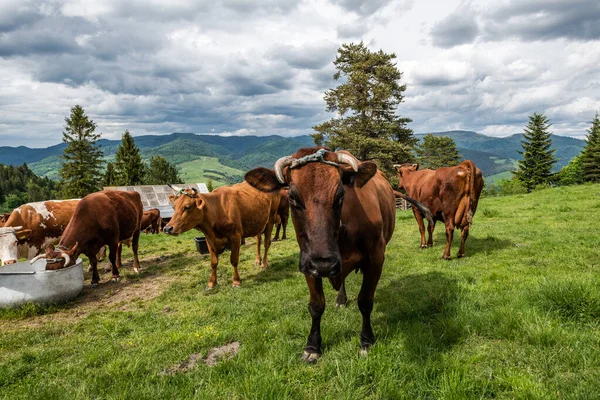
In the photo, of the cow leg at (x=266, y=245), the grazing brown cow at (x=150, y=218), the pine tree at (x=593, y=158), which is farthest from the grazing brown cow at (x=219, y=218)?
the pine tree at (x=593, y=158)

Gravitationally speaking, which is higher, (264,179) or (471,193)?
(264,179)

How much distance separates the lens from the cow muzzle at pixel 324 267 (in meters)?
2.82

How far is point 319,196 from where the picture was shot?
304cm

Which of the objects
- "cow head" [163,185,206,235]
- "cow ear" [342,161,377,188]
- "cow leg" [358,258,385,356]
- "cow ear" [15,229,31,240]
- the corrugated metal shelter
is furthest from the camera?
the corrugated metal shelter

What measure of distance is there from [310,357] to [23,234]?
8991mm

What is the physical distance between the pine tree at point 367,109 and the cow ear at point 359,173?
2833 cm

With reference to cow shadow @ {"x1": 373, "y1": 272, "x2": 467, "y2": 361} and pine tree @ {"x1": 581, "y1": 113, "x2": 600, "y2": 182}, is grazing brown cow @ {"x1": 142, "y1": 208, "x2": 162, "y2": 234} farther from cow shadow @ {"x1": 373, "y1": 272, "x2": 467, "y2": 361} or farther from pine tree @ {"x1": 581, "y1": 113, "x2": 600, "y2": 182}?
pine tree @ {"x1": 581, "y1": 113, "x2": 600, "y2": 182}

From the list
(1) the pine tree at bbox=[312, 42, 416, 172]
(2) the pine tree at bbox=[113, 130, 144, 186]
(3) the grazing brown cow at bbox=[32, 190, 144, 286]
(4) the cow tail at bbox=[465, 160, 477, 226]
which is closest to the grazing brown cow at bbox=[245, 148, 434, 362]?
(4) the cow tail at bbox=[465, 160, 477, 226]

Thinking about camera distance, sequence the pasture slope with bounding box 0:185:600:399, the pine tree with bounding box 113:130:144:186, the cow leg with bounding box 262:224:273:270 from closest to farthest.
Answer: the pasture slope with bounding box 0:185:600:399
the cow leg with bounding box 262:224:273:270
the pine tree with bounding box 113:130:144:186

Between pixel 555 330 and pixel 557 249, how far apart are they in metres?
5.40

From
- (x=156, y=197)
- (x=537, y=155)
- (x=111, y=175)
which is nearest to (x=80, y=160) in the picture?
(x=111, y=175)

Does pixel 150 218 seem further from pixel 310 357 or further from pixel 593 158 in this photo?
pixel 593 158

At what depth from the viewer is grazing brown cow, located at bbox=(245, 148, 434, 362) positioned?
295 centimetres

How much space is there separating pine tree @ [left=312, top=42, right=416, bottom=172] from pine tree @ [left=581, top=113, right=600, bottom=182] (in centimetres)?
3578
